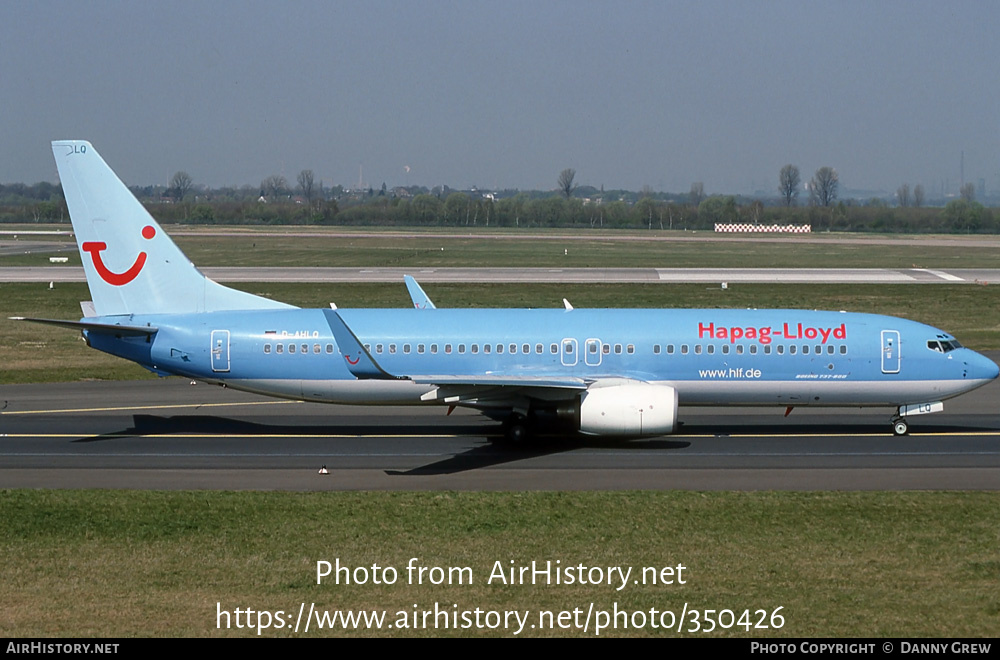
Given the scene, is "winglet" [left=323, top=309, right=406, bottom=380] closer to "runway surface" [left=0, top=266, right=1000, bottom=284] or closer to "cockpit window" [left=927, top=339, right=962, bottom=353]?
"cockpit window" [left=927, top=339, right=962, bottom=353]

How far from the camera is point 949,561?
20.1m

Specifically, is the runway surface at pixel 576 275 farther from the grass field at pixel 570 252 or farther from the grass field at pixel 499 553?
the grass field at pixel 499 553

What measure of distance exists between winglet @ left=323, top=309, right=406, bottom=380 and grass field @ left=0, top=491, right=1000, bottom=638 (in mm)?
4618

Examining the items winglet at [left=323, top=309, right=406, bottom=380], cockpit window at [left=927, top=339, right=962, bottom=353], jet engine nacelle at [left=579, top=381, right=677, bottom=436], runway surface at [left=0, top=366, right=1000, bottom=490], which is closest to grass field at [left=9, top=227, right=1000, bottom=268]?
runway surface at [left=0, top=366, right=1000, bottom=490]

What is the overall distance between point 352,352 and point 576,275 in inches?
2325

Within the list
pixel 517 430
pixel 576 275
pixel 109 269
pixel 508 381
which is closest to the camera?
pixel 508 381

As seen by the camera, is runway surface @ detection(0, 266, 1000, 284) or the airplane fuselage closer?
the airplane fuselage

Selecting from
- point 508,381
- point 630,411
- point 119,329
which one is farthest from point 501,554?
point 119,329

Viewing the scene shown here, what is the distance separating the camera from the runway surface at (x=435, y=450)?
26.7 metres

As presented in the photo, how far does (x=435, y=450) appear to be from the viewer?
30641 mm

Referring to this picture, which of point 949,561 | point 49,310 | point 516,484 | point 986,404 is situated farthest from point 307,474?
point 49,310

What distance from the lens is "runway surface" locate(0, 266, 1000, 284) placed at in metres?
82.6

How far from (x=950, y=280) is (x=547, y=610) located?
75975 mm

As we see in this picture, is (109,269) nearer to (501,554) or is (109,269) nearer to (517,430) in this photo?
(517,430)
